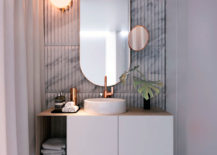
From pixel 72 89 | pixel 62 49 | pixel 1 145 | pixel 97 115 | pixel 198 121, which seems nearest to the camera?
pixel 1 145

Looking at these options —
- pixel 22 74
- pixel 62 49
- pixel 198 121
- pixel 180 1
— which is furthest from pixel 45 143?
pixel 180 1

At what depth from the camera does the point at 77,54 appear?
1.85 meters

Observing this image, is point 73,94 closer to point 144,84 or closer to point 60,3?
point 144,84

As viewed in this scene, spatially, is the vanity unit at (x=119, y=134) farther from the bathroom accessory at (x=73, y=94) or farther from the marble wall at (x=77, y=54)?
the marble wall at (x=77, y=54)

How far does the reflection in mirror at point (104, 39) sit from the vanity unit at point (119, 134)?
51cm

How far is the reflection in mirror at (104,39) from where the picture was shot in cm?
183

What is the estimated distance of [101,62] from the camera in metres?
1.84

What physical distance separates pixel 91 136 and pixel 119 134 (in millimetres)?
209

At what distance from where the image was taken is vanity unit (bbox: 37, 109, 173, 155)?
140cm

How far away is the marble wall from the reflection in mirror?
6cm

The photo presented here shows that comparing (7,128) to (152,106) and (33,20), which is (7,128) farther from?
(152,106)

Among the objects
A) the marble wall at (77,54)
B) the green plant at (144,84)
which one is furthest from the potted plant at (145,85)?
the marble wall at (77,54)

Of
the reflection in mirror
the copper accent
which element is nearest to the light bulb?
the reflection in mirror

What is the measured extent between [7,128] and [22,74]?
14.8 inches
